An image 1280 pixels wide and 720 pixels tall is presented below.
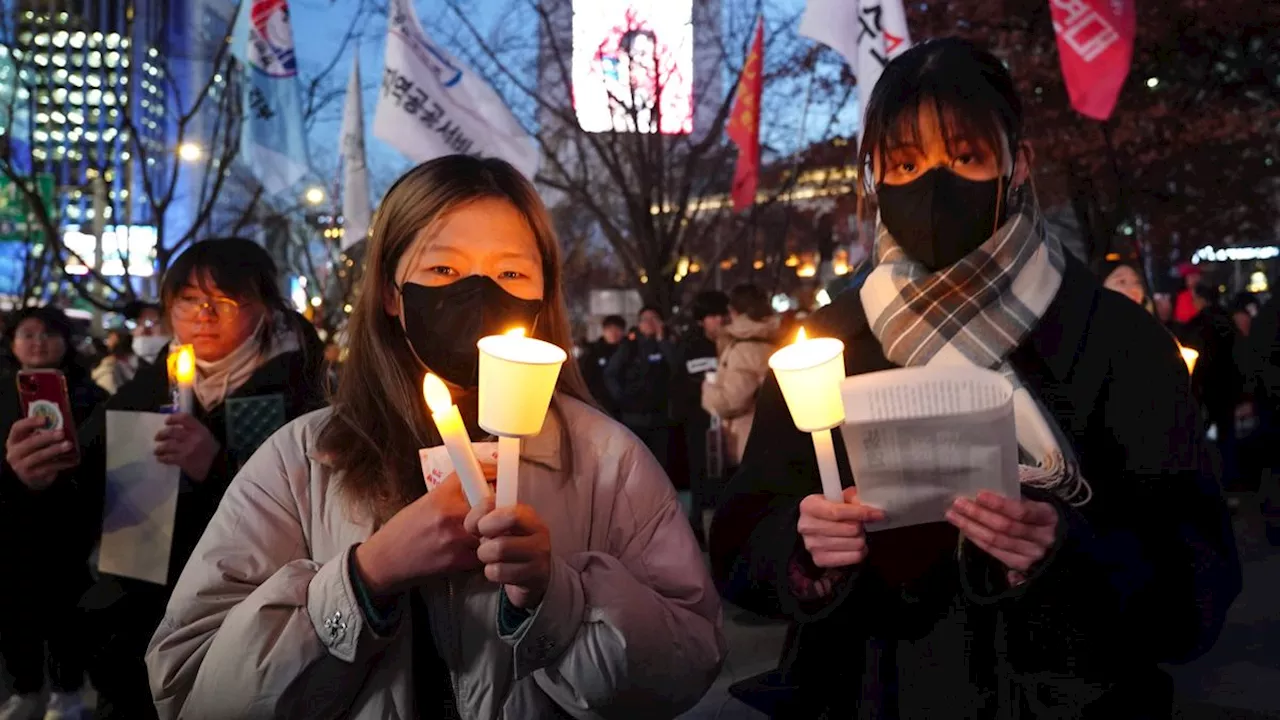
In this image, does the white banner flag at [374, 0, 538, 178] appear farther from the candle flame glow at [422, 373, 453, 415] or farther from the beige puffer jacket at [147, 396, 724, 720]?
the candle flame glow at [422, 373, 453, 415]

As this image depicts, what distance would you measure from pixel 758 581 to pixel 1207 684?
463cm

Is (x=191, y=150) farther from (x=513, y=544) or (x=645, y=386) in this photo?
(x=513, y=544)

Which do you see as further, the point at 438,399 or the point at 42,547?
the point at 42,547

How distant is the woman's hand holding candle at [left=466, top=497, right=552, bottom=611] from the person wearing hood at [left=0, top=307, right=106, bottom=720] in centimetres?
221

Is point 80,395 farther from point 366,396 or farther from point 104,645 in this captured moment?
point 366,396

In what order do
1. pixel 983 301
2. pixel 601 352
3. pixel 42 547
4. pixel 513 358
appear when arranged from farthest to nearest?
pixel 601 352 < pixel 42 547 < pixel 983 301 < pixel 513 358

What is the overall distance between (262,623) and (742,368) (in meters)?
7.06

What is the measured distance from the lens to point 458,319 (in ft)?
6.89

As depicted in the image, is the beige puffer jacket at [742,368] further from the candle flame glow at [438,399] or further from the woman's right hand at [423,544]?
the candle flame glow at [438,399]

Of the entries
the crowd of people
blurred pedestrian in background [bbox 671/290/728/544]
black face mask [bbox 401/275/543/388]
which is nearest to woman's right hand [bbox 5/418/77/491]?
the crowd of people

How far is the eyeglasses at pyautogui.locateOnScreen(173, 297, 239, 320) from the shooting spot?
12.0ft

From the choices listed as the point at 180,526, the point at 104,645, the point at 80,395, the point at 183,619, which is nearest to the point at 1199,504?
the point at 183,619

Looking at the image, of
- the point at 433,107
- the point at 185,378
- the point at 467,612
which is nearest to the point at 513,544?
the point at 467,612

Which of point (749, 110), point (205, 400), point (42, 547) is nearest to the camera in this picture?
point (205, 400)
